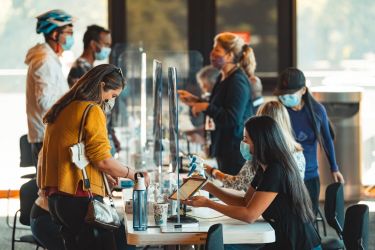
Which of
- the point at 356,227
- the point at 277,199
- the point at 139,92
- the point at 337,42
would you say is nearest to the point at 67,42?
the point at 139,92

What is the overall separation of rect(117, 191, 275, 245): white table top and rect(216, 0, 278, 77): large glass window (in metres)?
6.03

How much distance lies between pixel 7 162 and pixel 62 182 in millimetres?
5980

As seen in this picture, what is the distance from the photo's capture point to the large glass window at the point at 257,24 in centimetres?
1045

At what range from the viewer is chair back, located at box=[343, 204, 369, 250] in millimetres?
4684

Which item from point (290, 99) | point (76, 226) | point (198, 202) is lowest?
point (76, 226)

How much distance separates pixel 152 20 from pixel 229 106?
375cm

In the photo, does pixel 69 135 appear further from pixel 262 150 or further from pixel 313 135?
pixel 313 135

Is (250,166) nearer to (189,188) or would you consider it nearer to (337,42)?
(189,188)

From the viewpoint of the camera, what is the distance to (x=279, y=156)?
184 inches

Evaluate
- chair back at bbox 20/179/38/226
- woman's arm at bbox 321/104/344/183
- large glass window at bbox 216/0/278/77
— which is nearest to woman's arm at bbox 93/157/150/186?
chair back at bbox 20/179/38/226

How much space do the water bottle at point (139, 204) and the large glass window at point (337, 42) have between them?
6.31m

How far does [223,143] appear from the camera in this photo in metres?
7.01

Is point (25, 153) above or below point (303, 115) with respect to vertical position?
below

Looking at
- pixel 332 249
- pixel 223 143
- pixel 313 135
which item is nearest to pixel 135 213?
pixel 332 249
